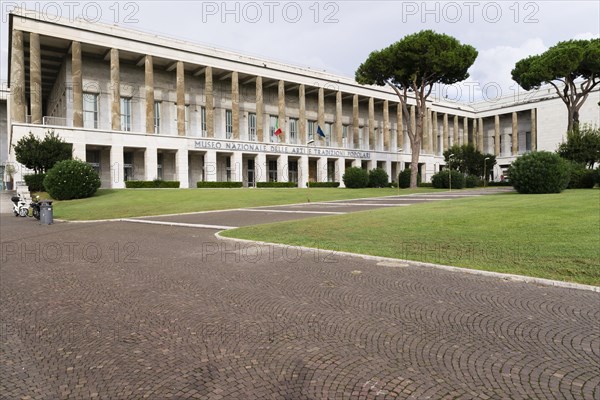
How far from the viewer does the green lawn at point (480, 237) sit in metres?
7.05

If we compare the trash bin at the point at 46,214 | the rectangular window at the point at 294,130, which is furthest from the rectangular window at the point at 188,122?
the trash bin at the point at 46,214

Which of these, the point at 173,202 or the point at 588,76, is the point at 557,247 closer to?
the point at 173,202

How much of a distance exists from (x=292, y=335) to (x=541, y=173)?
2223cm

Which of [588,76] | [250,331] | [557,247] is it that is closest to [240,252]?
[250,331]

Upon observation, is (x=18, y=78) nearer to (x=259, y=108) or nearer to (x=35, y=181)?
(x=35, y=181)

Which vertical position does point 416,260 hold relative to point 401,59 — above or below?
below

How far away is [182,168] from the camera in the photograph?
148 feet

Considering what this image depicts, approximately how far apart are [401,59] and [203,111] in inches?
1006

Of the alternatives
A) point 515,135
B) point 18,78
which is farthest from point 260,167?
point 515,135

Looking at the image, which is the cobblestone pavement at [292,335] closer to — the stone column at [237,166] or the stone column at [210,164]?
the stone column at [210,164]

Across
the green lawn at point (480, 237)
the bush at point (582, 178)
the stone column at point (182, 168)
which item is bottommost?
the green lawn at point (480, 237)

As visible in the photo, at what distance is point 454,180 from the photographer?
142ft

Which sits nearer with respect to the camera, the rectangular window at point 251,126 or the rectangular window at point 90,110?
the rectangular window at point 90,110

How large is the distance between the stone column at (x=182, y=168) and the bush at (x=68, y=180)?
1573cm
